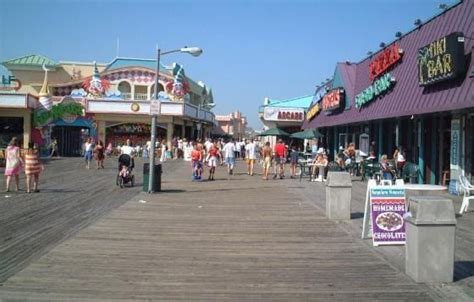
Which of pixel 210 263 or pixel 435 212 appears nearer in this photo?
pixel 435 212

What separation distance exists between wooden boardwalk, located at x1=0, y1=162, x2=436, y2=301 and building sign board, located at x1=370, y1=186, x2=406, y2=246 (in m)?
0.48

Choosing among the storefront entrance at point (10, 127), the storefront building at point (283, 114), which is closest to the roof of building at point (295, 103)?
the storefront building at point (283, 114)

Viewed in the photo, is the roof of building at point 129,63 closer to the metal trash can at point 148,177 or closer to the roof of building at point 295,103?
the roof of building at point 295,103

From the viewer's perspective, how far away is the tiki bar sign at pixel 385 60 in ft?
64.9

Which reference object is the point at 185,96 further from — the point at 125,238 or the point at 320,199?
the point at 125,238

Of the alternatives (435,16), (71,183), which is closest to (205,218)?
(71,183)

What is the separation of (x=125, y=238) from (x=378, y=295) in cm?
458

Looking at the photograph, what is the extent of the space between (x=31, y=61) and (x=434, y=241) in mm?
51567

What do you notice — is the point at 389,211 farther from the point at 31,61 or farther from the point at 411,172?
the point at 31,61

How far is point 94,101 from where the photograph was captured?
46.9 meters

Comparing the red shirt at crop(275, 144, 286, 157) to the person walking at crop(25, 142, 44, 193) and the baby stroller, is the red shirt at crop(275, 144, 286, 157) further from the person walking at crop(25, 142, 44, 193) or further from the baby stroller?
the person walking at crop(25, 142, 44, 193)

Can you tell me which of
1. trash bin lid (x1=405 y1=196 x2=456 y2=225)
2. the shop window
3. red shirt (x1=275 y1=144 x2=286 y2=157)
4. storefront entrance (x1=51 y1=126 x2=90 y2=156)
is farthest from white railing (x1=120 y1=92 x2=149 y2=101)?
trash bin lid (x1=405 y1=196 x2=456 y2=225)

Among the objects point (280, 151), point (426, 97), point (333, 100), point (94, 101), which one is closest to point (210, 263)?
point (426, 97)

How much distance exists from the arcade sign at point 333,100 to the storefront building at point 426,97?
112 centimetres
